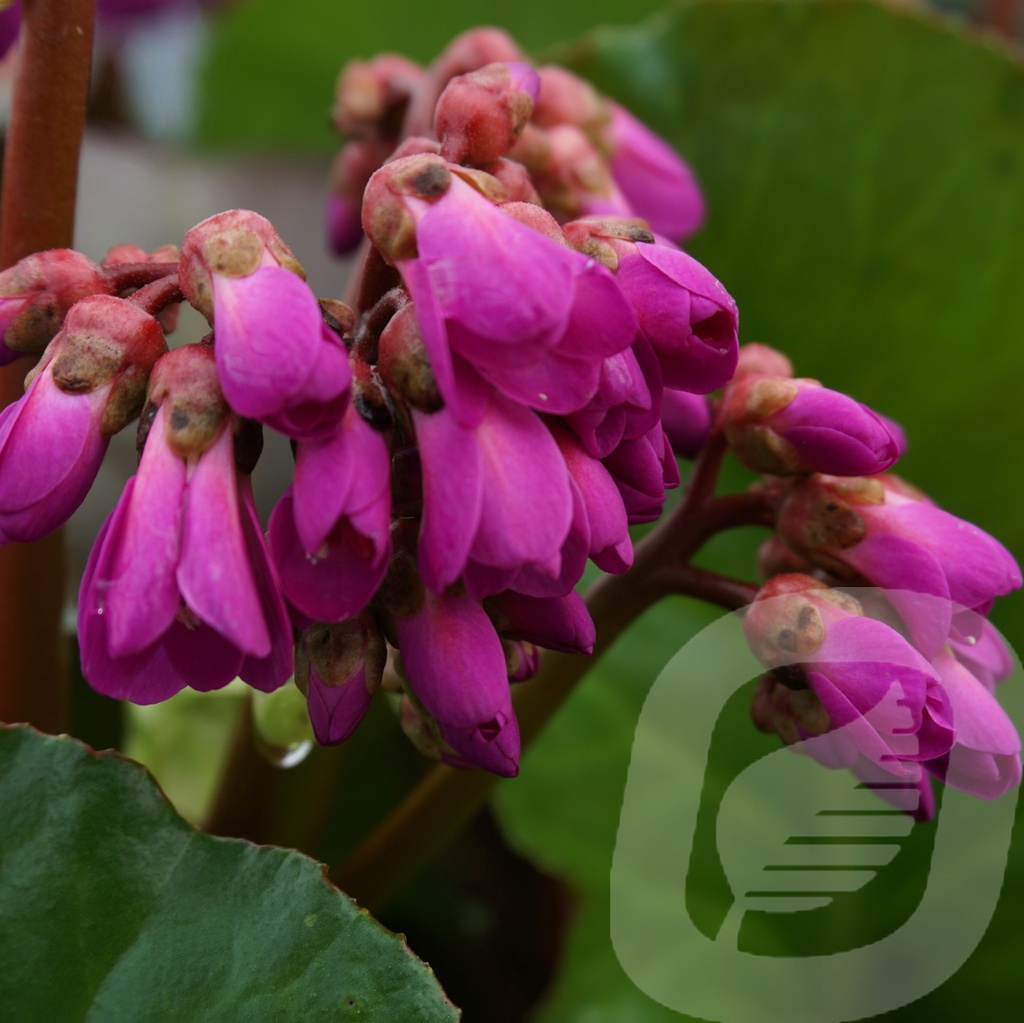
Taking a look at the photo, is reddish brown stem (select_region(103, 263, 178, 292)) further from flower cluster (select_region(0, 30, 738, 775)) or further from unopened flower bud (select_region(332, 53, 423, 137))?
unopened flower bud (select_region(332, 53, 423, 137))

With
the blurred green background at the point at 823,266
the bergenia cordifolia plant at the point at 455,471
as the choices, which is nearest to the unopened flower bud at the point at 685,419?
the bergenia cordifolia plant at the point at 455,471

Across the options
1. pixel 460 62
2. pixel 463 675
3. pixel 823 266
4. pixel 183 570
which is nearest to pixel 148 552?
pixel 183 570

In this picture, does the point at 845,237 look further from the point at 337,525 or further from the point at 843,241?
the point at 337,525

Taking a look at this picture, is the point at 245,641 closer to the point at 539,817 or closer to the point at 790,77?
the point at 539,817

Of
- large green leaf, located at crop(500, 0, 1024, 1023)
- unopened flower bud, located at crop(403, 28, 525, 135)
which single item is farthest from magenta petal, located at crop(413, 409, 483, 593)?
large green leaf, located at crop(500, 0, 1024, 1023)

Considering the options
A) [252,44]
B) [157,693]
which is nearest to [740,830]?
[157,693]

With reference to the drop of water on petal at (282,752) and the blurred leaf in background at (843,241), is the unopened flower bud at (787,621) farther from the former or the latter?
the blurred leaf in background at (843,241)
